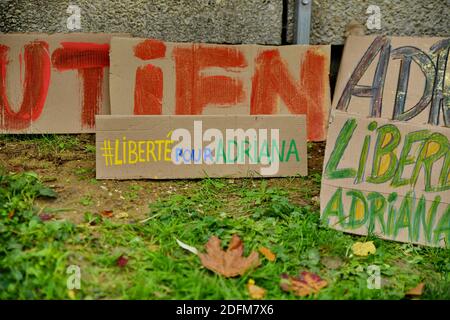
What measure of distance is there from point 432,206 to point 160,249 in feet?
4.56

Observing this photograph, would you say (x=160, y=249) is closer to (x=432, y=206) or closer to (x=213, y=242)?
(x=213, y=242)

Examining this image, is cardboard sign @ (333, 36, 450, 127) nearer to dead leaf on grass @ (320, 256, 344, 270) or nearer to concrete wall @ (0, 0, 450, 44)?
concrete wall @ (0, 0, 450, 44)

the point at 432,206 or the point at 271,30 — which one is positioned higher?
the point at 271,30

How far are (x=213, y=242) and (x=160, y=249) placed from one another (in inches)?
9.2

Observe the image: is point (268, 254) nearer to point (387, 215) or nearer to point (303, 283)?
point (303, 283)

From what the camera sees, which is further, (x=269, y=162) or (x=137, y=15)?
(x=137, y=15)

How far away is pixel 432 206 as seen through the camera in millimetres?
2686

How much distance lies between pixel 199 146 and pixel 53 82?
3.35 feet

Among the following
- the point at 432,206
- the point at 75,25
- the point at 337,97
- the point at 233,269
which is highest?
the point at 75,25

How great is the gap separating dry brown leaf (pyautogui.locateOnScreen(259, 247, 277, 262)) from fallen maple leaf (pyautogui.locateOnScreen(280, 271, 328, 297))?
107mm

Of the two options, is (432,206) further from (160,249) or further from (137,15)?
(137,15)
